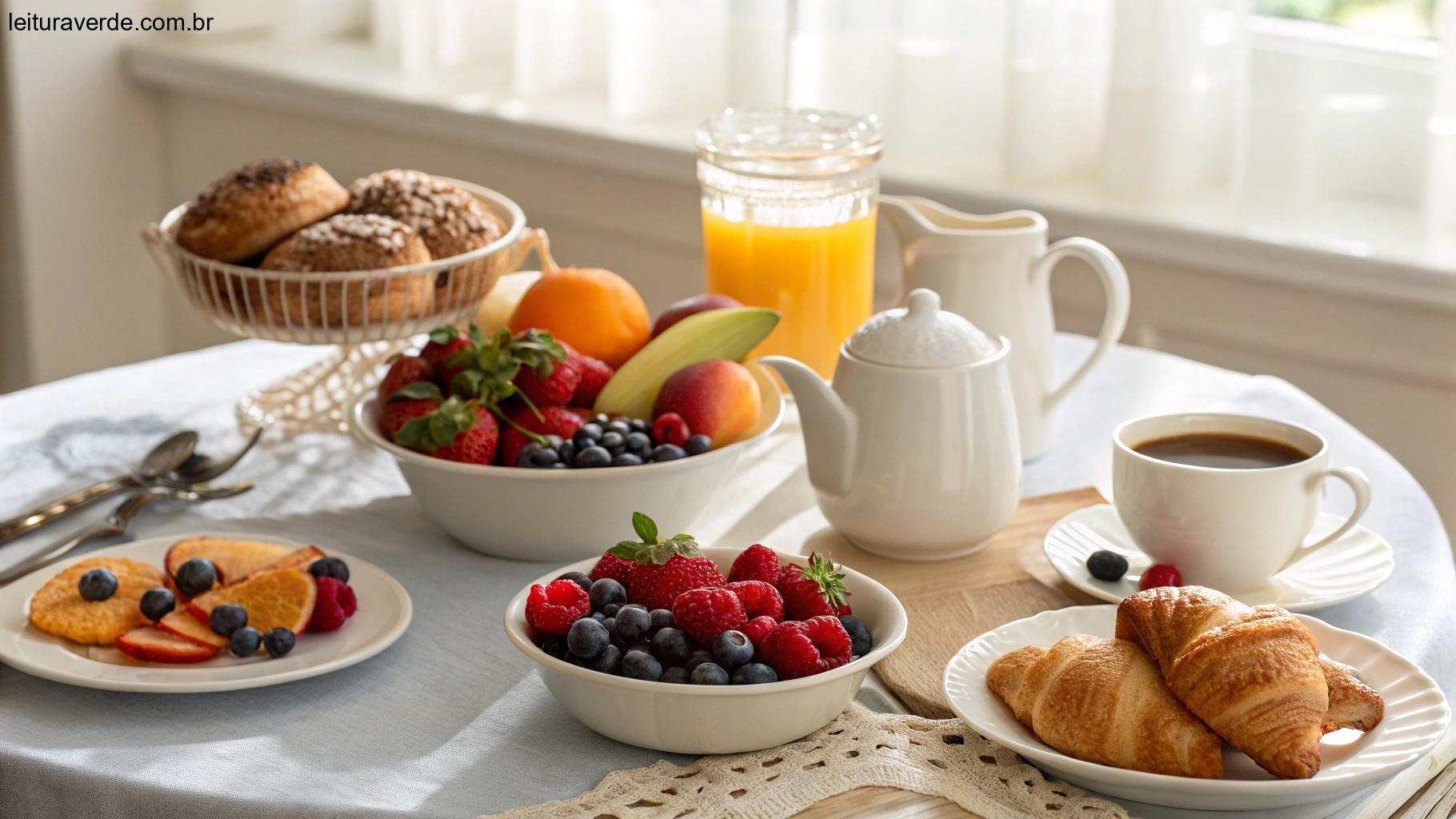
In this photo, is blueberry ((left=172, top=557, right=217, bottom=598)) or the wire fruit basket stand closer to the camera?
blueberry ((left=172, top=557, right=217, bottom=598))

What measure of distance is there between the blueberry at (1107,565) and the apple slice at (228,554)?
0.52 m

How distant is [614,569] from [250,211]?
590 mm

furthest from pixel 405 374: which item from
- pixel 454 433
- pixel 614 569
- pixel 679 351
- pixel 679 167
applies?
pixel 679 167

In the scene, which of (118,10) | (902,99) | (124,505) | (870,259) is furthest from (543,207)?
(124,505)

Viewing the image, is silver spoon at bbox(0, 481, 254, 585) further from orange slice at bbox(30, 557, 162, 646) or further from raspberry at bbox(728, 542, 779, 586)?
raspberry at bbox(728, 542, 779, 586)

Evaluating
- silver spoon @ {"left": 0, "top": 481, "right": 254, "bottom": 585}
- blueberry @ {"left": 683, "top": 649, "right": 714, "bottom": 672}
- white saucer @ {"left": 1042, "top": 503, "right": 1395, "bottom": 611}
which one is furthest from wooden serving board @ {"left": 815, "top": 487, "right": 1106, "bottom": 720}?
silver spoon @ {"left": 0, "top": 481, "right": 254, "bottom": 585}

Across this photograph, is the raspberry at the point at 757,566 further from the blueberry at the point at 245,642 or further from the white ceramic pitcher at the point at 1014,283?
the white ceramic pitcher at the point at 1014,283

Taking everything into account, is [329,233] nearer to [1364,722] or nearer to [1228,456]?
[1228,456]

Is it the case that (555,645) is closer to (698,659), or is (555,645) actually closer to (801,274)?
(698,659)

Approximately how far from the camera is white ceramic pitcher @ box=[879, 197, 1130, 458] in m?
1.15

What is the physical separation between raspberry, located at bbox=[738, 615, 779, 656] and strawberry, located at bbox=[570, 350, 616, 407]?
361 millimetres

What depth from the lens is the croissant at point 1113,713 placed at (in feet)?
2.28

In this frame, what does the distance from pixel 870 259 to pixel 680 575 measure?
633 millimetres

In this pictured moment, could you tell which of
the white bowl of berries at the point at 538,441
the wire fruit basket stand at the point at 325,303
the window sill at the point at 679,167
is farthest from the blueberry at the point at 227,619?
the window sill at the point at 679,167
